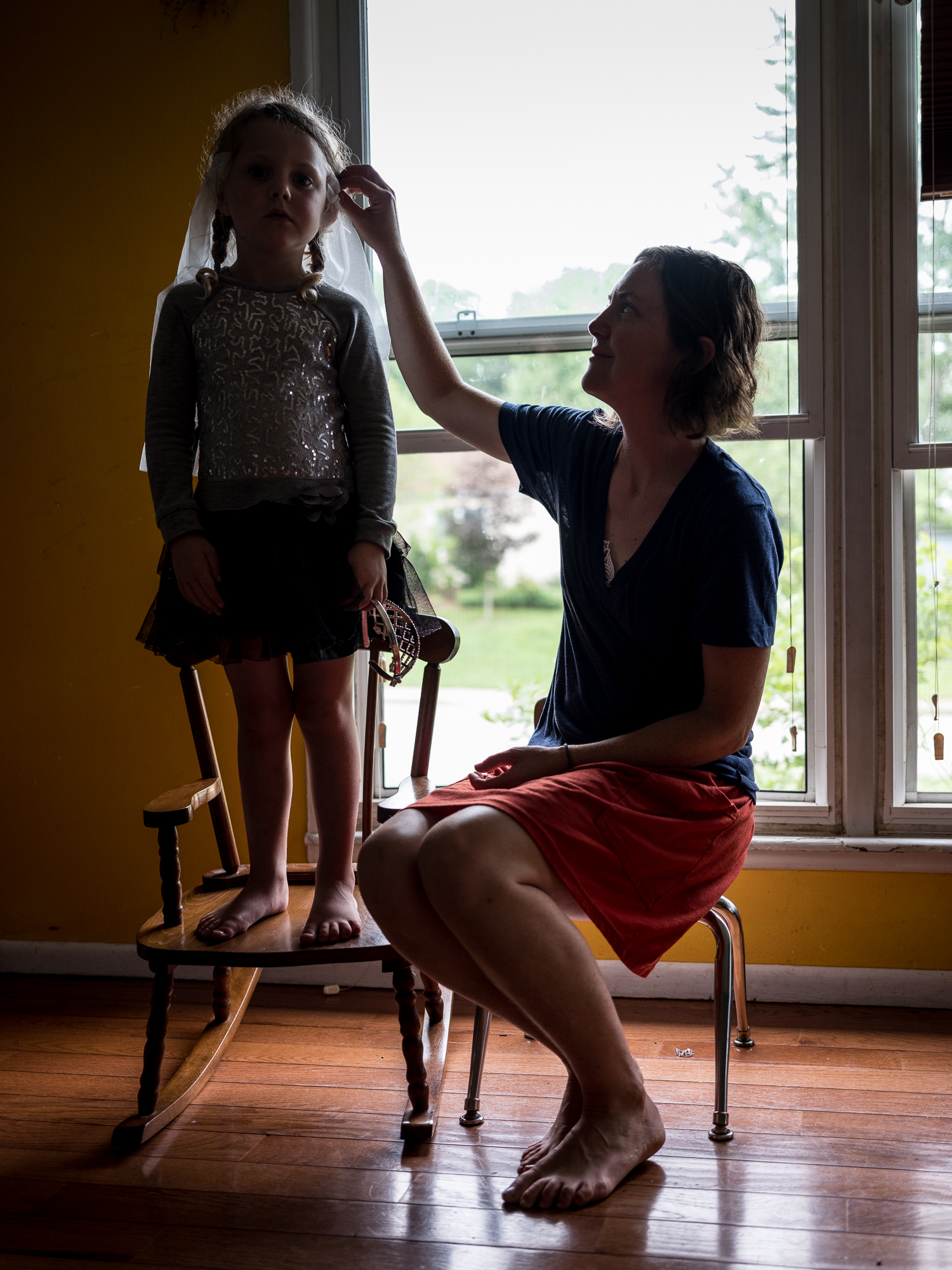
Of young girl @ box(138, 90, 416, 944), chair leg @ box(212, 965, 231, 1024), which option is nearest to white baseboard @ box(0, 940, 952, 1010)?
chair leg @ box(212, 965, 231, 1024)

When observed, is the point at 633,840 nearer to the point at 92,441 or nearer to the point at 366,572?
the point at 366,572

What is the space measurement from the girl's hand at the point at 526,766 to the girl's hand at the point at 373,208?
0.94 meters

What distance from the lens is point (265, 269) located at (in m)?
1.80

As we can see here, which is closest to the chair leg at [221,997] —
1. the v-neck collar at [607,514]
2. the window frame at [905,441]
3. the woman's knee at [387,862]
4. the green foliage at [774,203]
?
the woman's knee at [387,862]

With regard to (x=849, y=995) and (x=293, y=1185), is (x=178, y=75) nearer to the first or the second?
(x=293, y=1185)

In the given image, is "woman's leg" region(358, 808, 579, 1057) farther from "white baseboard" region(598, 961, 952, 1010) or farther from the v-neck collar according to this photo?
"white baseboard" region(598, 961, 952, 1010)

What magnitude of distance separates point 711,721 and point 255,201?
109 cm

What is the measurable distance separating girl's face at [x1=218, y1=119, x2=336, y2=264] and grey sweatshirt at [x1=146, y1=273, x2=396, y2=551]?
0.27 feet

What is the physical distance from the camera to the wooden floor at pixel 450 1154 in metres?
1.39

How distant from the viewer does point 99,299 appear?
235 centimetres

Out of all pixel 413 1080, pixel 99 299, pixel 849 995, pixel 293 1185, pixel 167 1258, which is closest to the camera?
pixel 167 1258

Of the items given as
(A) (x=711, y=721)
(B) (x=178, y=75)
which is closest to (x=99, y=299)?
(B) (x=178, y=75)

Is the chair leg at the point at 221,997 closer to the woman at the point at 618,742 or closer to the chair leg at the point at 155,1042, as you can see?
the chair leg at the point at 155,1042

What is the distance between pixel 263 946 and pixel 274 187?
1.19 metres
